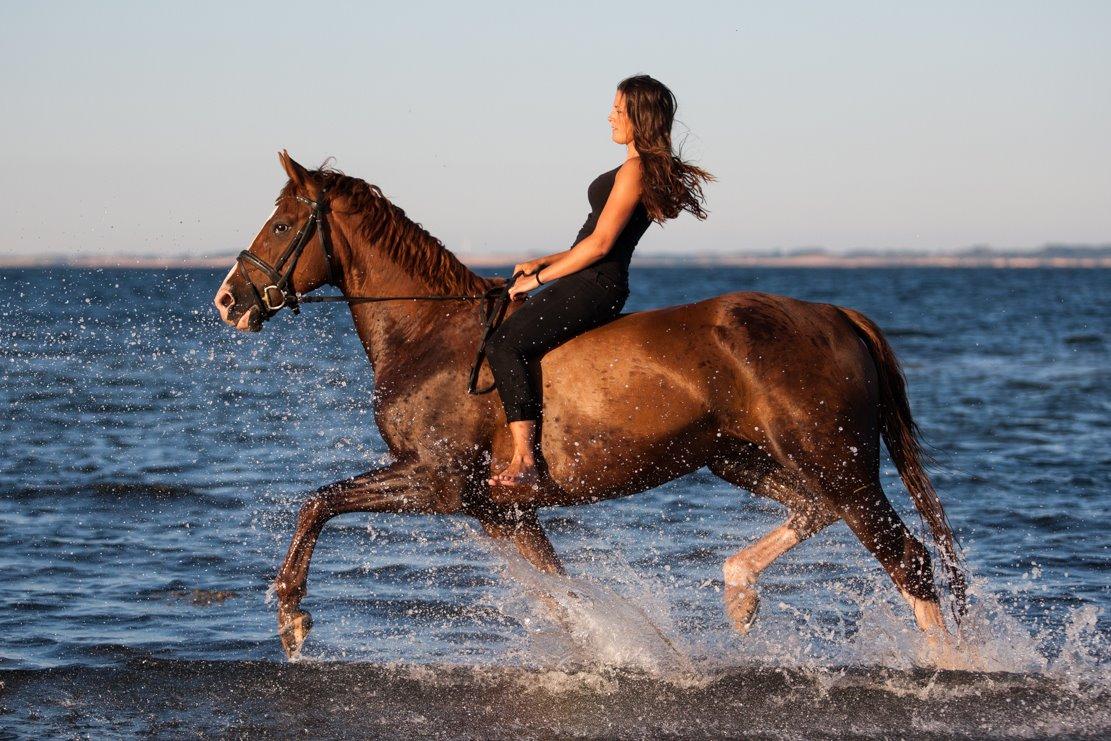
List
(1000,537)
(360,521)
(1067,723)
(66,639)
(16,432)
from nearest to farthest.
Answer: (1067,723) < (66,639) < (1000,537) < (360,521) < (16,432)

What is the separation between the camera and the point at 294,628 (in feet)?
25.7

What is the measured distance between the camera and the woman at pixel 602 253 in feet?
25.3

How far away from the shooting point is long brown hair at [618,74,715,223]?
7672 millimetres

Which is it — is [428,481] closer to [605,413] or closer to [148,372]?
[605,413]

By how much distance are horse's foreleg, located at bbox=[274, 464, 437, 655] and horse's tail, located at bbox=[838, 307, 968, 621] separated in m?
2.85

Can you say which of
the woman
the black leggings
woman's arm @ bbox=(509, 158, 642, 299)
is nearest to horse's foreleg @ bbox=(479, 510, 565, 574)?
the woman

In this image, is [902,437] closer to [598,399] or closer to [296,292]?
[598,399]

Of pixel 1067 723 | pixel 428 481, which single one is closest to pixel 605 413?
pixel 428 481

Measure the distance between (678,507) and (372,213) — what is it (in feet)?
21.8

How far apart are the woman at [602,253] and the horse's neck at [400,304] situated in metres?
0.54

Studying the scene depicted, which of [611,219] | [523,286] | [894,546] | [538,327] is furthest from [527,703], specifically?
[611,219]

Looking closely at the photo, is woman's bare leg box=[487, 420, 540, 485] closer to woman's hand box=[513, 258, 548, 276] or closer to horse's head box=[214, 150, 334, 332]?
woman's hand box=[513, 258, 548, 276]

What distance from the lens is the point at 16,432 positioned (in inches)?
735

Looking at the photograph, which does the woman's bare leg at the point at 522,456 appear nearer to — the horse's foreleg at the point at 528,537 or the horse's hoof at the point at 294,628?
the horse's foreleg at the point at 528,537
